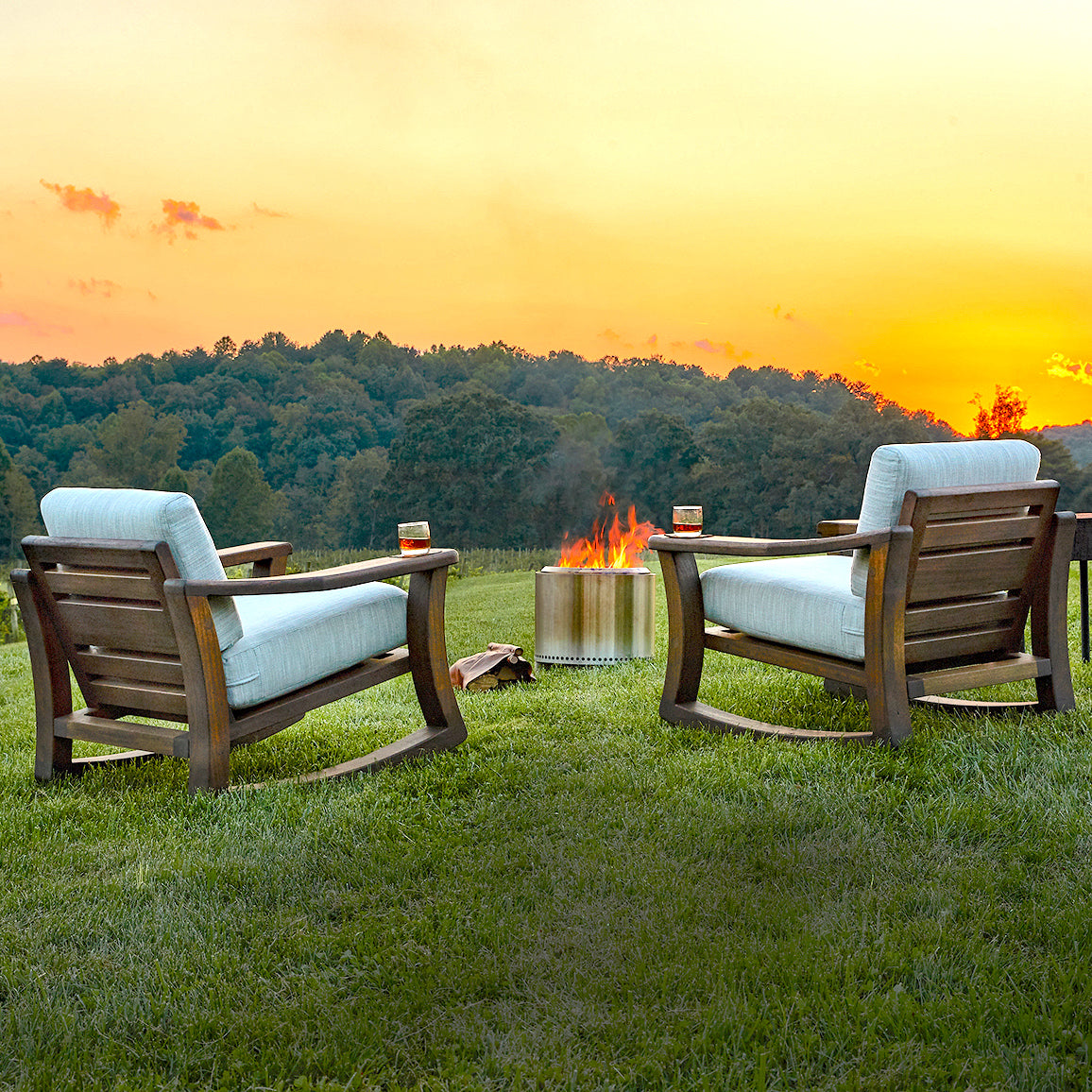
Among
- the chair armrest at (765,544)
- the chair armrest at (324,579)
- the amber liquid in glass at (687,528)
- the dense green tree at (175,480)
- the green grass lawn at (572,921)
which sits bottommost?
the green grass lawn at (572,921)

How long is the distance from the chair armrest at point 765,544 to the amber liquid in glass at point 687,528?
0.05m

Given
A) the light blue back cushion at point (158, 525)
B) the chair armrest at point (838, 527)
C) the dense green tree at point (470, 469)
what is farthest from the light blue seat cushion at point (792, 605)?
the dense green tree at point (470, 469)

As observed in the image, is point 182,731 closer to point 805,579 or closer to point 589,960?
point 589,960

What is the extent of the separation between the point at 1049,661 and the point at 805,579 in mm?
858

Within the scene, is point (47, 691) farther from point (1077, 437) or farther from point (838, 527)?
point (1077, 437)

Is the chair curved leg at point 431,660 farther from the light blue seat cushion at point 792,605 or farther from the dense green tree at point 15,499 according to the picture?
the dense green tree at point 15,499

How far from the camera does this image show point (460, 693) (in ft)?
13.8

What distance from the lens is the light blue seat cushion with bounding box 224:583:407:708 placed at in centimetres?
270

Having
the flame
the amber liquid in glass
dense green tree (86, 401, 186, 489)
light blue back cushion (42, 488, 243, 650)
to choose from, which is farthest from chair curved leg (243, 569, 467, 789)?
dense green tree (86, 401, 186, 489)

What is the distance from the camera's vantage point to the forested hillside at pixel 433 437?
27812 mm

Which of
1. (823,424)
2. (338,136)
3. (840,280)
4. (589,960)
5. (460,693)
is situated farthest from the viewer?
(823,424)

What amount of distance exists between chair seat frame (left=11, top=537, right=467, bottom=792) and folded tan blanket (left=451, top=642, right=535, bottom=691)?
1139mm

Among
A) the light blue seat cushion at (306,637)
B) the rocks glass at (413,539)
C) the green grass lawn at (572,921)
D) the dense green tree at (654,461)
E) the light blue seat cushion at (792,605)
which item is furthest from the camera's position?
the dense green tree at (654,461)

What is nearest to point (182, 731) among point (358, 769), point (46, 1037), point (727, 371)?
point (358, 769)
